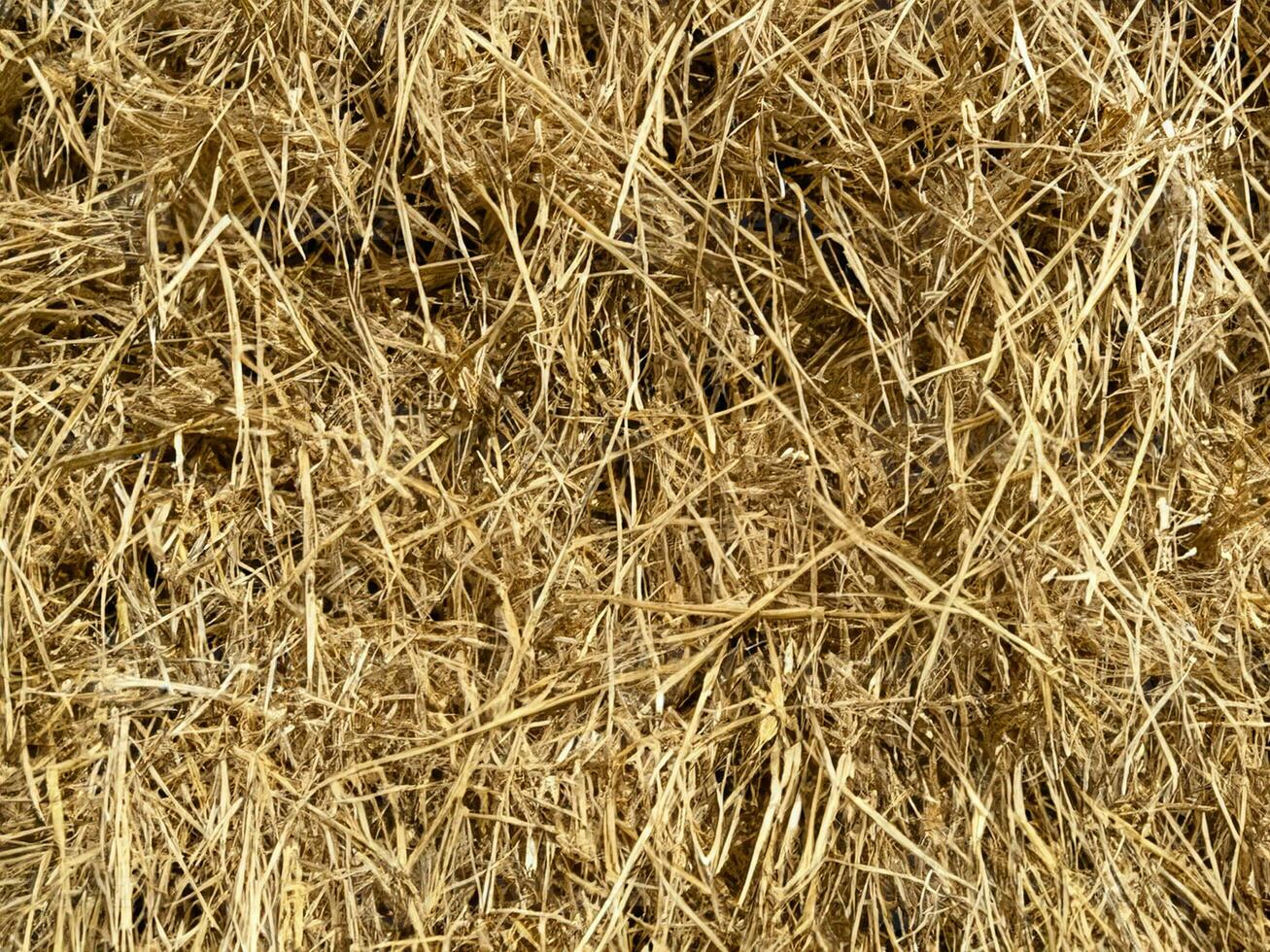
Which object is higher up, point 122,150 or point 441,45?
point 441,45

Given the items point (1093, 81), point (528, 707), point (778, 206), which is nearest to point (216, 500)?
point (528, 707)

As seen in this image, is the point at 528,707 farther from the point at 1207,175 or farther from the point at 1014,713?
the point at 1207,175

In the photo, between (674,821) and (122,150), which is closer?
(674,821)

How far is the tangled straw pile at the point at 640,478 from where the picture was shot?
922mm

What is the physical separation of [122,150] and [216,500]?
34cm

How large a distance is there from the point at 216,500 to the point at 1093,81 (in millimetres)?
852

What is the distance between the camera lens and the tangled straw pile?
0.92 metres

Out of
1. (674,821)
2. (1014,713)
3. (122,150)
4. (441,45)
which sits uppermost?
(441,45)

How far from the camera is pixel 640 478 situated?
3.25 ft

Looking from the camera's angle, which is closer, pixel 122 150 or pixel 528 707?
pixel 528 707

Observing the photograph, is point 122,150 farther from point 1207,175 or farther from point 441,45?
point 1207,175

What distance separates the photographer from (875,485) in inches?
38.1

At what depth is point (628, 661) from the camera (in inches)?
37.2

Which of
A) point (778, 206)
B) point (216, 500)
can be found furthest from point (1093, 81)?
point (216, 500)
